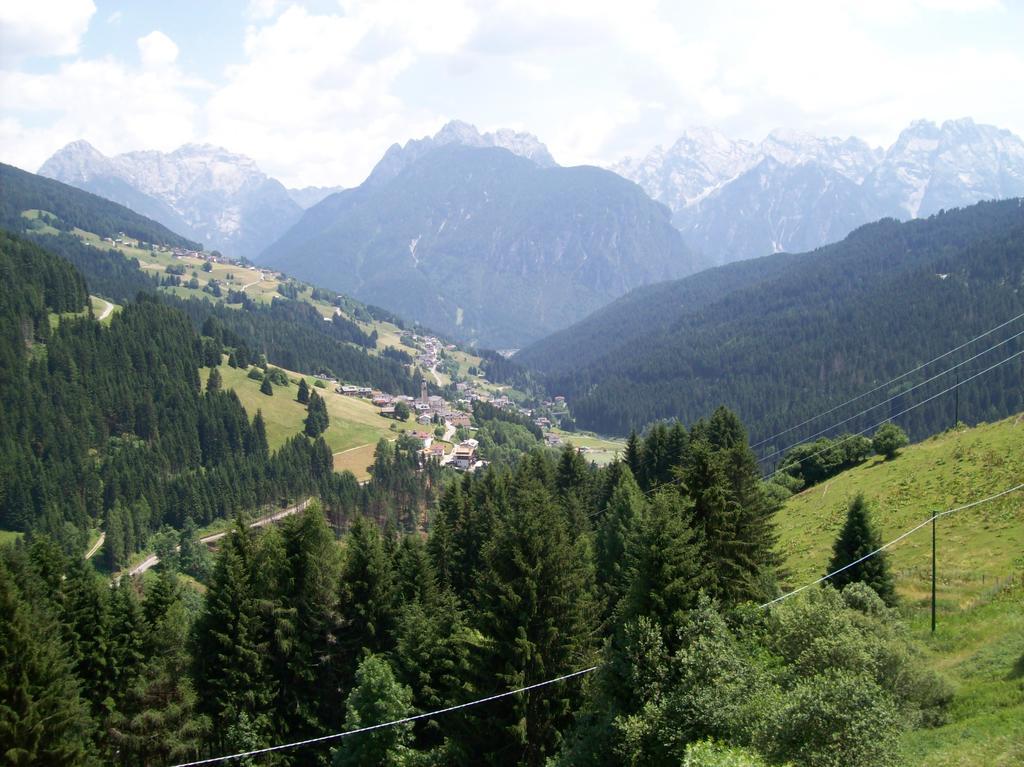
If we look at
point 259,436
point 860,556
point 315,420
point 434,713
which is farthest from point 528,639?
point 315,420

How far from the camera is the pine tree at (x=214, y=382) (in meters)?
190

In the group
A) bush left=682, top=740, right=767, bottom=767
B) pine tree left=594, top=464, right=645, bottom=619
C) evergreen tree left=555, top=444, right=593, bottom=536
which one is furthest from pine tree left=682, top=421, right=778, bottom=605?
evergreen tree left=555, top=444, right=593, bottom=536

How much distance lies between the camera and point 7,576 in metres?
37.4

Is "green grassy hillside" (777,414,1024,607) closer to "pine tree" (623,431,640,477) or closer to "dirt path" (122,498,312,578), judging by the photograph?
"pine tree" (623,431,640,477)

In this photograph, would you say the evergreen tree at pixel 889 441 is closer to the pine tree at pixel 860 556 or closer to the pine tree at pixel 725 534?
the pine tree at pixel 860 556

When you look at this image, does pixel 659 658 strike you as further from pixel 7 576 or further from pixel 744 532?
pixel 7 576

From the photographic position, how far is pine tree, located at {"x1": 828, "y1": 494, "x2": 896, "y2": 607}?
44344 millimetres

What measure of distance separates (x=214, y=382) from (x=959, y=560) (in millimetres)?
176037

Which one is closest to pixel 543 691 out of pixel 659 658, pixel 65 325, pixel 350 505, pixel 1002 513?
pixel 659 658

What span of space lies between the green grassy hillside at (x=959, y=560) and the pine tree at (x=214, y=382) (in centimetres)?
14582

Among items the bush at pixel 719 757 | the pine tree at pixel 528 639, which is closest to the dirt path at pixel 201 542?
the pine tree at pixel 528 639

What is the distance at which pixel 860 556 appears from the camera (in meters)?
45.8

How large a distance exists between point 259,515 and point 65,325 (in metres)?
73.4

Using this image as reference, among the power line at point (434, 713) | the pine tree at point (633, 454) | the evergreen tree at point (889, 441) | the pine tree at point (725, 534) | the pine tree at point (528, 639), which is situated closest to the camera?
the power line at point (434, 713)
